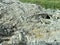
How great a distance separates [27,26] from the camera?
13.9 m

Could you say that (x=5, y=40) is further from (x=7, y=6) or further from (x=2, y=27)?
(x=7, y=6)

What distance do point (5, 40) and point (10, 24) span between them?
142 cm

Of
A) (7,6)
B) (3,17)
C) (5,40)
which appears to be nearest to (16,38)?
(5,40)

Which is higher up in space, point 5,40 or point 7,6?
point 7,6

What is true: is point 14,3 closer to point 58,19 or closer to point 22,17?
point 22,17

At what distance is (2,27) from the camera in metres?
14.3

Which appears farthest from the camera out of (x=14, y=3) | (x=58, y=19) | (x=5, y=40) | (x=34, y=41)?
(x=14, y=3)

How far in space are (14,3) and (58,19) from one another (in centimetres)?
347

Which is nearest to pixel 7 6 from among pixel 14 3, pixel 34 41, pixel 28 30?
pixel 14 3

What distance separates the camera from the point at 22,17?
14.8 meters

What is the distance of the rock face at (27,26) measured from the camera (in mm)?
12609

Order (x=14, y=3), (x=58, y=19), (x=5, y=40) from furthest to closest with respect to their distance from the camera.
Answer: (x=14, y=3), (x=58, y=19), (x=5, y=40)

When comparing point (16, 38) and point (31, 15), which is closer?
point (16, 38)

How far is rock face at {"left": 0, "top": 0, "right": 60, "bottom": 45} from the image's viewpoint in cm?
1261
